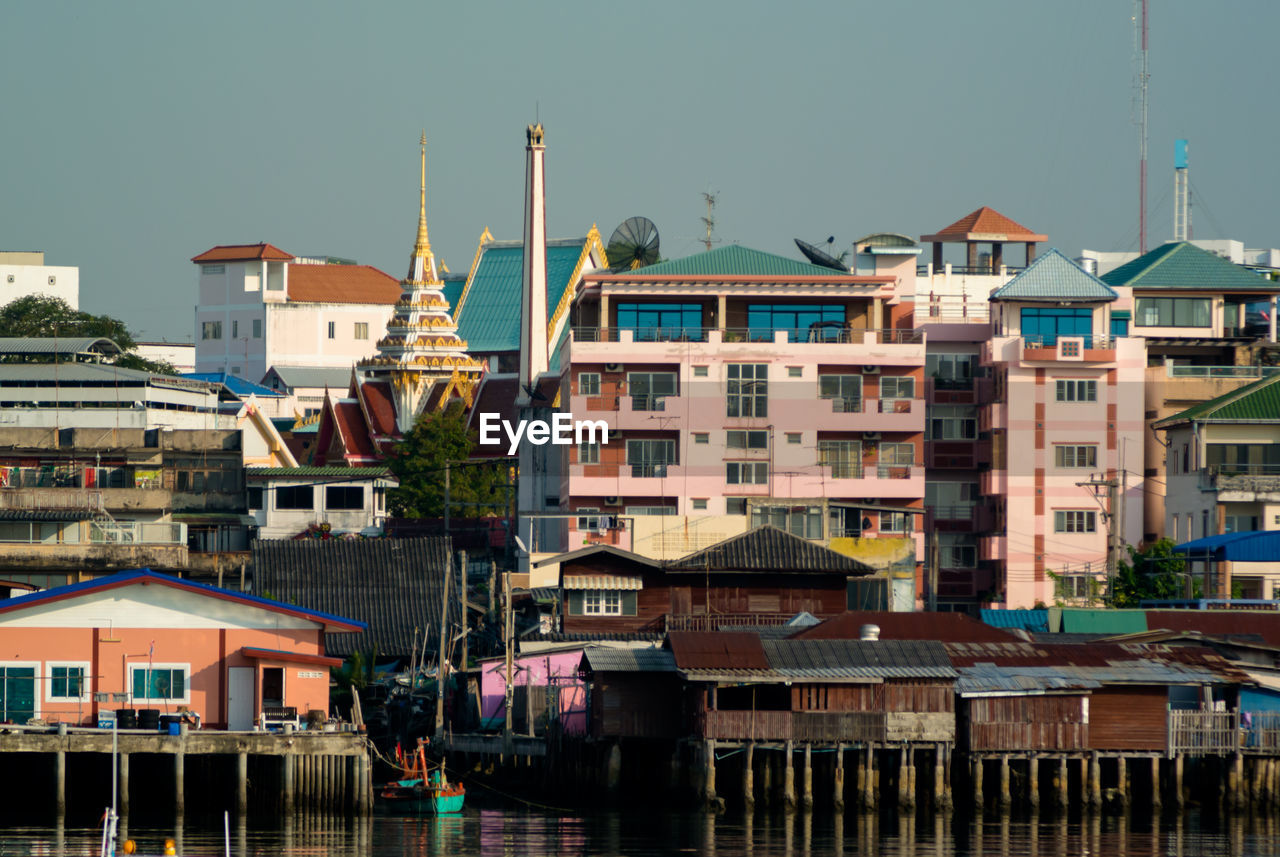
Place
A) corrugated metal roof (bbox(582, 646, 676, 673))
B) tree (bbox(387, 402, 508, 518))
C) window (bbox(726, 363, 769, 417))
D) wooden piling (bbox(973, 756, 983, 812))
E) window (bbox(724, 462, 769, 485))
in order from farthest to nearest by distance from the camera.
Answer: tree (bbox(387, 402, 508, 518)) < window (bbox(726, 363, 769, 417)) < window (bbox(724, 462, 769, 485)) < corrugated metal roof (bbox(582, 646, 676, 673)) < wooden piling (bbox(973, 756, 983, 812))

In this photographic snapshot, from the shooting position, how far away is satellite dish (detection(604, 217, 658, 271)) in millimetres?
94438

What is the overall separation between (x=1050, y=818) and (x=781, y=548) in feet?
49.1

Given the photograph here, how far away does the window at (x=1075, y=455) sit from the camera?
72.6 m

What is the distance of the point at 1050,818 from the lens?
154 feet

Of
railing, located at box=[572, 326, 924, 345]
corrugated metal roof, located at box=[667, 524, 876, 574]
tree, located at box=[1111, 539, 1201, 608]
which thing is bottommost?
tree, located at box=[1111, 539, 1201, 608]

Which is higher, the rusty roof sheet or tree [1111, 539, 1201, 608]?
tree [1111, 539, 1201, 608]

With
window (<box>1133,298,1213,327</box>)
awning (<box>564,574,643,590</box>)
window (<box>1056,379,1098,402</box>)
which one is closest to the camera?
awning (<box>564,574,643,590</box>)

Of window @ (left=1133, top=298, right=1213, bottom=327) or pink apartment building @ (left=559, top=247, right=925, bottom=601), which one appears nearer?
pink apartment building @ (left=559, top=247, right=925, bottom=601)

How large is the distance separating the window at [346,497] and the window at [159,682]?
31.8m

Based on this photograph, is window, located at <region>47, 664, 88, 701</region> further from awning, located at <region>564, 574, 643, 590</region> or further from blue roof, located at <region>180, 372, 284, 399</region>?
blue roof, located at <region>180, 372, 284, 399</region>

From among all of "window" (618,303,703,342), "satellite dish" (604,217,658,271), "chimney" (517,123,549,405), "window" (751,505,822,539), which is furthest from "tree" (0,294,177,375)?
"window" (751,505,822,539)

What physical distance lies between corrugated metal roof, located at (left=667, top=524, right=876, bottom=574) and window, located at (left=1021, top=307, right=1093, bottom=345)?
17.2m

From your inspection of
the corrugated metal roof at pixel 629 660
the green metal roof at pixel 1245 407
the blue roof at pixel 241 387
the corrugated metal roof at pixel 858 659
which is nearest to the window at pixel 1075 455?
the green metal roof at pixel 1245 407

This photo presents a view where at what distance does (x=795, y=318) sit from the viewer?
246 ft
